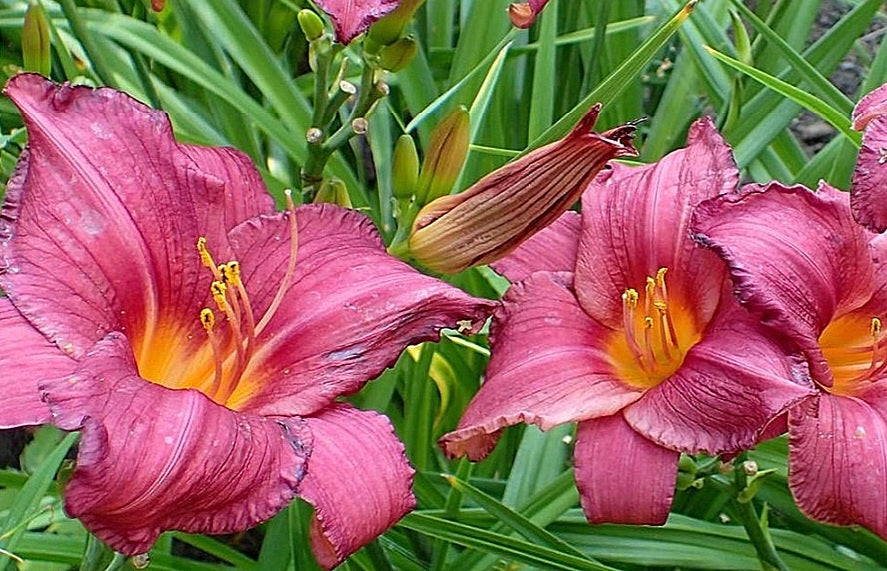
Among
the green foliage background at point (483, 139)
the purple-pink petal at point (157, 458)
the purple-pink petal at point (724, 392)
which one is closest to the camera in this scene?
the purple-pink petal at point (157, 458)

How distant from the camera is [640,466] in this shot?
632mm

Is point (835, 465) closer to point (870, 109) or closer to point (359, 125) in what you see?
point (870, 109)

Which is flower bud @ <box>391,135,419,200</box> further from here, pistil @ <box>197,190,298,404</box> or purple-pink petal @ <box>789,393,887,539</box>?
purple-pink petal @ <box>789,393,887,539</box>

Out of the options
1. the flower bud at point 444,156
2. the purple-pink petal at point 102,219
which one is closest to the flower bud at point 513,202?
the flower bud at point 444,156

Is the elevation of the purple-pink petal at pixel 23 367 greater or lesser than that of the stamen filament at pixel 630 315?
greater

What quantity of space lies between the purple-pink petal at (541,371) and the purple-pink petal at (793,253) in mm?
110

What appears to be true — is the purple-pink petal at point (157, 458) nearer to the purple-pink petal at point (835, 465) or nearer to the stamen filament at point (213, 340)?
the stamen filament at point (213, 340)

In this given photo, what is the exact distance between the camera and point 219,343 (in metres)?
0.66

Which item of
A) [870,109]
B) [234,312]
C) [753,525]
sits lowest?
[753,525]

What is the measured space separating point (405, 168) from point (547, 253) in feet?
0.37

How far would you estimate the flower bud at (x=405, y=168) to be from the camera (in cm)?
72

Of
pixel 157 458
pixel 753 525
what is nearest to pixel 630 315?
pixel 753 525

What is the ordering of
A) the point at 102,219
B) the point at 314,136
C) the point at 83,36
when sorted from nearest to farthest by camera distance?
the point at 102,219, the point at 314,136, the point at 83,36

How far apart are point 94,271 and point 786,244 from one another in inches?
15.5
